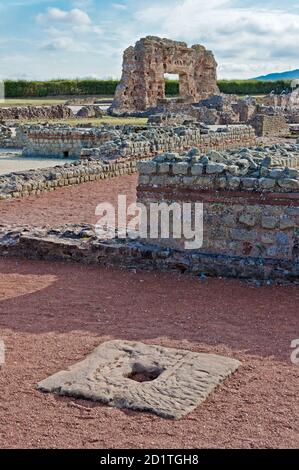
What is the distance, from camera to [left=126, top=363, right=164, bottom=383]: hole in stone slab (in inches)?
181

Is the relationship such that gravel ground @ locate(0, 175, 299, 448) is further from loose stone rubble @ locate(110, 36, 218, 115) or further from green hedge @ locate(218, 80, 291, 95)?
green hedge @ locate(218, 80, 291, 95)

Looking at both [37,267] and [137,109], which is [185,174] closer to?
[37,267]

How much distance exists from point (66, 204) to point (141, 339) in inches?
260

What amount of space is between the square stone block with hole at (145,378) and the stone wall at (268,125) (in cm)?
2284

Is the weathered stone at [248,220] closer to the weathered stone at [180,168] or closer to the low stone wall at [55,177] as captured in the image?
the weathered stone at [180,168]

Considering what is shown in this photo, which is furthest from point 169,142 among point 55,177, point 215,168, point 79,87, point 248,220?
point 79,87

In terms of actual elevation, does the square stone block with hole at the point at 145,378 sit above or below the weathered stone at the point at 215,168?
below

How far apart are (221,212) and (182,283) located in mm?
929

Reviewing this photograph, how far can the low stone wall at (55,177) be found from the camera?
12.3 meters

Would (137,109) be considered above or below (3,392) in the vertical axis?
above

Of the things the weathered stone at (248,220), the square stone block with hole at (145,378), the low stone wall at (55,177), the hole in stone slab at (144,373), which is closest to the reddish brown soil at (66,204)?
the low stone wall at (55,177)
